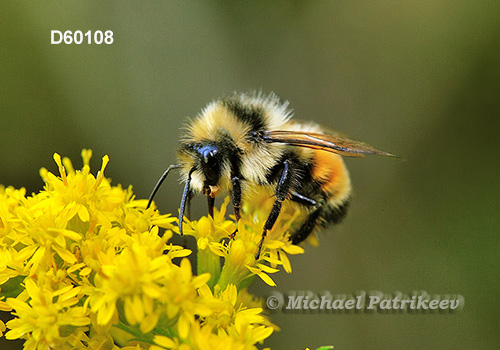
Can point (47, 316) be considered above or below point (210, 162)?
below

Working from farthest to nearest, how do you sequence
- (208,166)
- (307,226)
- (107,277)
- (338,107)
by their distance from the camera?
(338,107)
(307,226)
(208,166)
(107,277)

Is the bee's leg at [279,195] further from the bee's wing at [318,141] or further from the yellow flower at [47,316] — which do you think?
the yellow flower at [47,316]

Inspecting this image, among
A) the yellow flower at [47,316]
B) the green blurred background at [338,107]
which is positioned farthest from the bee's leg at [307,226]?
the green blurred background at [338,107]

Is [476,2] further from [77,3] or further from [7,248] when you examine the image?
[7,248]

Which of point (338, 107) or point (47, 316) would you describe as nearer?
point (47, 316)

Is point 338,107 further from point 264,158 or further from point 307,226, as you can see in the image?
point 264,158

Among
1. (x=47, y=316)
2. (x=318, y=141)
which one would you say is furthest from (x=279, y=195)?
(x=47, y=316)

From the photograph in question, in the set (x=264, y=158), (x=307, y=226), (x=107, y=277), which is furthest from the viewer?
(x=307, y=226)
